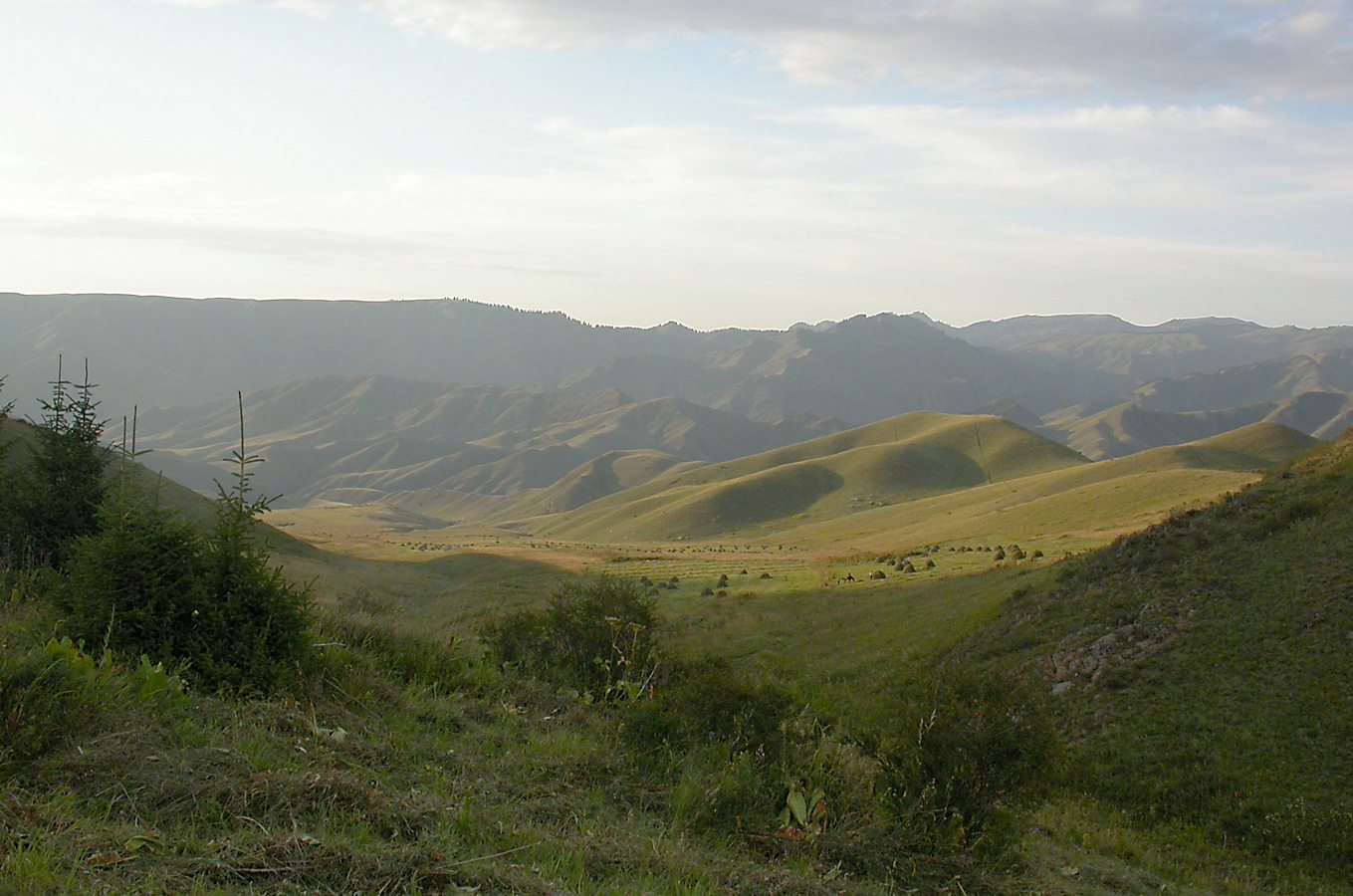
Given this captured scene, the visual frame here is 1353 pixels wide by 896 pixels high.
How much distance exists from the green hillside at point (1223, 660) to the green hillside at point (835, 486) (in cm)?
9397

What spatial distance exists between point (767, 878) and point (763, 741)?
246cm

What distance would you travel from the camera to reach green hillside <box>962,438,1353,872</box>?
43.3ft

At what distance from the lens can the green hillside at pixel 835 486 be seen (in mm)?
125500

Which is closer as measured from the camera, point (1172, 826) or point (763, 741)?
point (763, 741)

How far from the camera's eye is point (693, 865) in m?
6.04

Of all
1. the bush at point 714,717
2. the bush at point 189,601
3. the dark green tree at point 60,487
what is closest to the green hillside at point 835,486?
the dark green tree at point 60,487

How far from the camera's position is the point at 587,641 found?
1280 centimetres

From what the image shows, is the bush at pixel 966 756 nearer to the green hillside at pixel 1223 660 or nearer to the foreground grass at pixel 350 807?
the foreground grass at pixel 350 807

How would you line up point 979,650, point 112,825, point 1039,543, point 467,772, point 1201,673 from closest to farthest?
point 112,825 < point 467,772 < point 1201,673 < point 979,650 < point 1039,543

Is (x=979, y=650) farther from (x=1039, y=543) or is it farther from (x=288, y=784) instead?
(x=1039, y=543)

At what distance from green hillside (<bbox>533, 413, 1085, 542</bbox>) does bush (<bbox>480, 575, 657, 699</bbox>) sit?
10265cm

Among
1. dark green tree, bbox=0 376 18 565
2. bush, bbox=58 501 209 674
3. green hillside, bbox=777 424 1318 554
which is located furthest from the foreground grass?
green hillside, bbox=777 424 1318 554

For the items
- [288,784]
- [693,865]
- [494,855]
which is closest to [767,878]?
[693,865]

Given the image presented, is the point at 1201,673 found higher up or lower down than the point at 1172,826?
higher up
